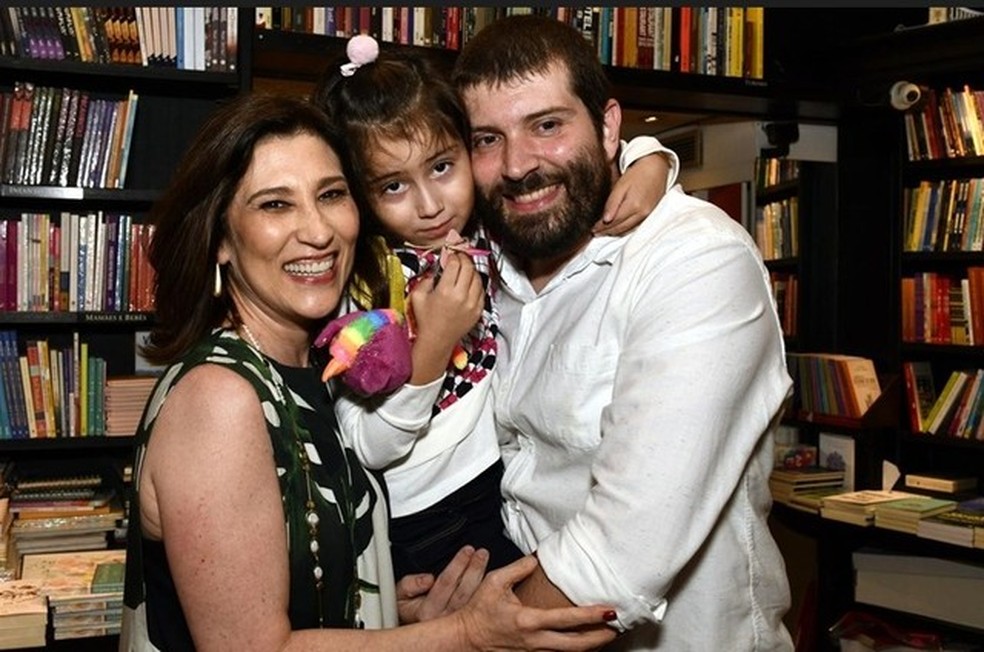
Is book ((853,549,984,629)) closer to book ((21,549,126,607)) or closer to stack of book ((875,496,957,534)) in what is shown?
stack of book ((875,496,957,534))

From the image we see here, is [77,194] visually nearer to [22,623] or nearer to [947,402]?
[22,623]

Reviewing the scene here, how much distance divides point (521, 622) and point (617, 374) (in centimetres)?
37

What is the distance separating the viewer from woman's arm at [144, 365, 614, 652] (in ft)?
4.35

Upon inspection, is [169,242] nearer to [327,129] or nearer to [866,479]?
[327,129]

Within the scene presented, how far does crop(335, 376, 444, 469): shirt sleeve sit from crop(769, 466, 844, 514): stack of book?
276 centimetres

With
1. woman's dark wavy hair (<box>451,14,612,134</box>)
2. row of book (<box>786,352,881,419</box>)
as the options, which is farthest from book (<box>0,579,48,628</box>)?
row of book (<box>786,352,881,419</box>)

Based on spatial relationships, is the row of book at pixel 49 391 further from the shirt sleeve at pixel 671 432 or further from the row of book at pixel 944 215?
the row of book at pixel 944 215

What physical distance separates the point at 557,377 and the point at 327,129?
0.52 metres

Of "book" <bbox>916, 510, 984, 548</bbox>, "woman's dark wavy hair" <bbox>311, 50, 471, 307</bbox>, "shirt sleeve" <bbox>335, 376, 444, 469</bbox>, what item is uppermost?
"woman's dark wavy hair" <bbox>311, 50, 471, 307</bbox>

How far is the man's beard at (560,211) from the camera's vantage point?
169 centimetres

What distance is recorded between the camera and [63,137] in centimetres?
309

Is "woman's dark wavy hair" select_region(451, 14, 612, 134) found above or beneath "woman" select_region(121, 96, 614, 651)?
above

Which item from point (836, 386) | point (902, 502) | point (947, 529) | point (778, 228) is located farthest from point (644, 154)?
point (778, 228)

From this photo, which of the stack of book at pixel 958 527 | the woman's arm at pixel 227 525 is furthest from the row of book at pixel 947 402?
the woman's arm at pixel 227 525
